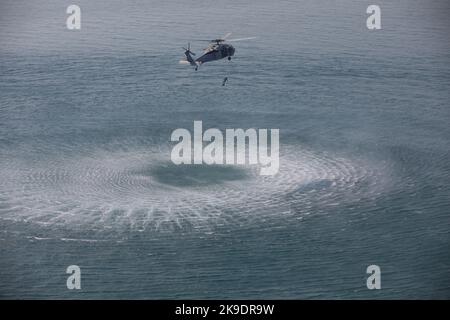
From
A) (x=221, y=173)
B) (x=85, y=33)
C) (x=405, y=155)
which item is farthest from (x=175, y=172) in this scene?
(x=85, y=33)

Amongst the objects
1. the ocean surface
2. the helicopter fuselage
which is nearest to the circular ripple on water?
the ocean surface

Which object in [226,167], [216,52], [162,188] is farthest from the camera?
[216,52]

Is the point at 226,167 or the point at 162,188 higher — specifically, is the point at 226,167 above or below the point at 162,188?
above

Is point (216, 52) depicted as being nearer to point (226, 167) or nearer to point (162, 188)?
point (226, 167)

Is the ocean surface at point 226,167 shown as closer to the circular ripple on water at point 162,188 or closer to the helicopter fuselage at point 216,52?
the circular ripple on water at point 162,188

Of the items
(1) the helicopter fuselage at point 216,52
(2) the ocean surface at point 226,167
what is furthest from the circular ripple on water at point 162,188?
(1) the helicopter fuselage at point 216,52

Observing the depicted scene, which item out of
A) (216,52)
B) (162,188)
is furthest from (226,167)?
(216,52)
